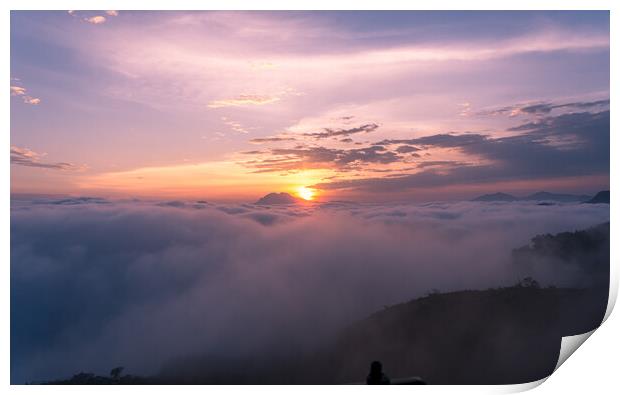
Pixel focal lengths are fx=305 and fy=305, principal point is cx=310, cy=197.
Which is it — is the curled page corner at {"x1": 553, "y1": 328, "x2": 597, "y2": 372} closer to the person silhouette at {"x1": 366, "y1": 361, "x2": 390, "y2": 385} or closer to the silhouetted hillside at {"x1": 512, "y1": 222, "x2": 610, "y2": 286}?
the silhouetted hillside at {"x1": 512, "y1": 222, "x2": 610, "y2": 286}

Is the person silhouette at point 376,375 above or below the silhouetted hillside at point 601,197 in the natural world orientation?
below

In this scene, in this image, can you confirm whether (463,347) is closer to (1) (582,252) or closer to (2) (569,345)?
(2) (569,345)

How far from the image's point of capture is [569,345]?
262 cm

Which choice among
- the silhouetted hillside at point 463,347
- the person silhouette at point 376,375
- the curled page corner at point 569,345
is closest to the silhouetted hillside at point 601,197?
the silhouetted hillside at point 463,347

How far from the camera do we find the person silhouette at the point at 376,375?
8.30 feet

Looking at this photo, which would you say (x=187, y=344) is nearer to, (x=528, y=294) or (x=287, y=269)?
(x=287, y=269)

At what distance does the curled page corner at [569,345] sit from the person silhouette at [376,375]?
1.44 meters

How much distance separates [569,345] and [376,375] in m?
1.68

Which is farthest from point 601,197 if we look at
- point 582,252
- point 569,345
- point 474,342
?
point 474,342

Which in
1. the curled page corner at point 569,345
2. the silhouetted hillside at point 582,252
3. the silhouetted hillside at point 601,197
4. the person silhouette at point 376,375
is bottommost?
the person silhouette at point 376,375

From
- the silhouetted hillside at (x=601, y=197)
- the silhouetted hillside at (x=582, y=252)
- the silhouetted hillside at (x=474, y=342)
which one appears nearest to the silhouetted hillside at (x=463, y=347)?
the silhouetted hillside at (x=474, y=342)

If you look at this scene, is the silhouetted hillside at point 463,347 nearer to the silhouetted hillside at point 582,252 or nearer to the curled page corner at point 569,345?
the curled page corner at point 569,345

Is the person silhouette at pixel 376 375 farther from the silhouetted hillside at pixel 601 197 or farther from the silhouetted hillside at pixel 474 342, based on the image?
the silhouetted hillside at pixel 601 197
